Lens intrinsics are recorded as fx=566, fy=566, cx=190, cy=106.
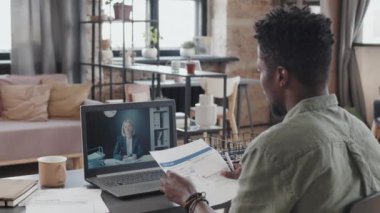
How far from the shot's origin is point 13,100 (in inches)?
186

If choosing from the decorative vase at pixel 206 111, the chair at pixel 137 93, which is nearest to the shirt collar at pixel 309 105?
the decorative vase at pixel 206 111

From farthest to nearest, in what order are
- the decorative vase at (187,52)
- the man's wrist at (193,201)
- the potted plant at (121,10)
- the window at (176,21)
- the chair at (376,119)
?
1. the window at (176,21)
2. the decorative vase at (187,52)
3. the chair at (376,119)
4. the potted plant at (121,10)
5. the man's wrist at (193,201)

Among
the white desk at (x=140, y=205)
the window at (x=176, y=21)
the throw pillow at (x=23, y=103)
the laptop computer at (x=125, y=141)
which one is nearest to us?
the white desk at (x=140, y=205)

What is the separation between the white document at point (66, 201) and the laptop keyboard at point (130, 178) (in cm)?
6

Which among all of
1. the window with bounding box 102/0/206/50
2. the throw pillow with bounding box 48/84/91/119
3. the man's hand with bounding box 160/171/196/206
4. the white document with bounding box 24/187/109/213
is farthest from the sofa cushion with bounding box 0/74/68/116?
the man's hand with bounding box 160/171/196/206

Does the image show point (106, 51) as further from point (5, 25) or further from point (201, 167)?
point (201, 167)

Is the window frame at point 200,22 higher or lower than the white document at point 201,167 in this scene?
higher

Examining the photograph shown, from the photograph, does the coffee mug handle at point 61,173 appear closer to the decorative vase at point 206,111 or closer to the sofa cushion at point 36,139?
the decorative vase at point 206,111

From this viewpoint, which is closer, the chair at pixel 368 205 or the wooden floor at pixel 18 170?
the chair at pixel 368 205

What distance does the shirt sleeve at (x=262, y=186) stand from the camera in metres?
1.23

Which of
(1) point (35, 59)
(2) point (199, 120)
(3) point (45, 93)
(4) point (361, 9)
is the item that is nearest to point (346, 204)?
(2) point (199, 120)

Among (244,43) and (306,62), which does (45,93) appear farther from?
(306,62)

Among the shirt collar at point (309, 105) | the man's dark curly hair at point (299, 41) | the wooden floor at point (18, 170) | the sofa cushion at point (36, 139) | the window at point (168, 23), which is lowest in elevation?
the wooden floor at point (18, 170)

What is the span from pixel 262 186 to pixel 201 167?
629 millimetres
